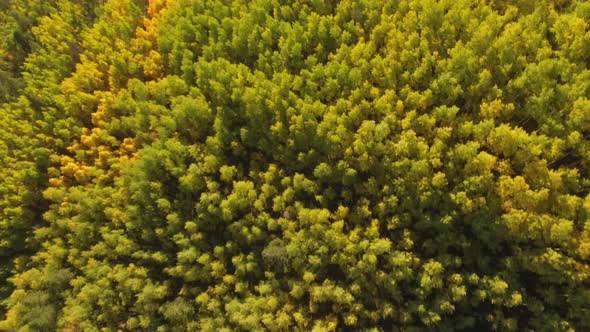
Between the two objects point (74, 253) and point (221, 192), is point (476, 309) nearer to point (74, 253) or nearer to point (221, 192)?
point (221, 192)

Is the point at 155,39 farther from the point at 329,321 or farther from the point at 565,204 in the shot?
the point at 565,204

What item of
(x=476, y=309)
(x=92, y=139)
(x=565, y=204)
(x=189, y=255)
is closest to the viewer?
(x=565, y=204)

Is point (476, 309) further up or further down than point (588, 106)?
further down

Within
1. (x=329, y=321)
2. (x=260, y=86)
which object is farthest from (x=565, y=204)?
(x=260, y=86)

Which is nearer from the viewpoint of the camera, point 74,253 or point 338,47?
point 338,47

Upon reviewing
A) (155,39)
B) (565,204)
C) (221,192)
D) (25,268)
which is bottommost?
(25,268)

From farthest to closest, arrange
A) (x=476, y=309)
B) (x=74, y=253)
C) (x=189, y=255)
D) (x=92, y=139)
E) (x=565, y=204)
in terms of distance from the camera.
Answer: (x=92, y=139) < (x=74, y=253) < (x=189, y=255) < (x=476, y=309) < (x=565, y=204)

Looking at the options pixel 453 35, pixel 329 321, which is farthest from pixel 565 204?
Answer: pixel 329 321
